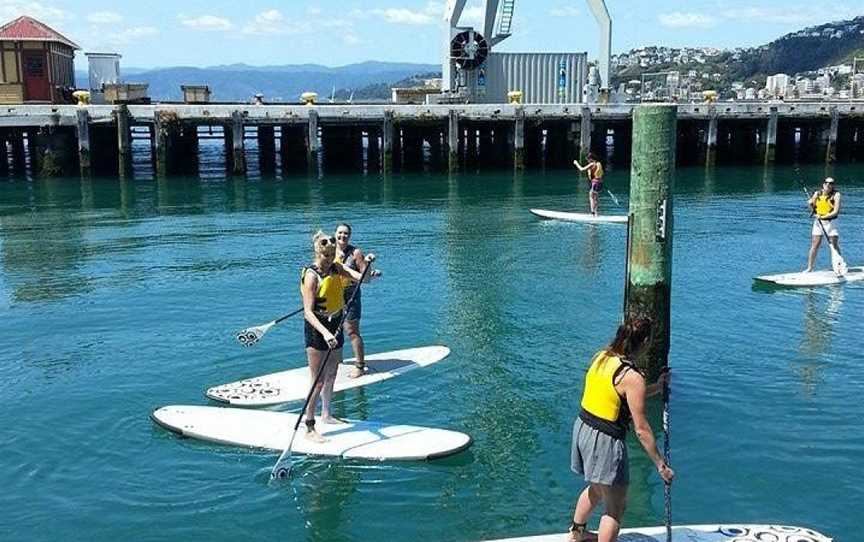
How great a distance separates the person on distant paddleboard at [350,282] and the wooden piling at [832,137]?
40223mm

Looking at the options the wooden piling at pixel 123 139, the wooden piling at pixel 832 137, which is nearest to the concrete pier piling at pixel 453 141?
the wooden piling at pixel 123 139

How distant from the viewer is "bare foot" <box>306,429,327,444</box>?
32.9 feet

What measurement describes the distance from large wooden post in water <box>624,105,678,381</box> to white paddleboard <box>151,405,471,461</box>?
9.22 feet

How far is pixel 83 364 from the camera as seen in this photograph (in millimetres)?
13469

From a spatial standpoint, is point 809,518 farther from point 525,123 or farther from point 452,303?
point 525,123

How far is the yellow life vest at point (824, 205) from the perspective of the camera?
17.9 meters

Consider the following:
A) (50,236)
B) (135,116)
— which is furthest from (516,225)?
(135,116)

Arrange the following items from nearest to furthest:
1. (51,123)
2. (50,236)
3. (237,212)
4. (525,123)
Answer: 1. (50,236)
2. (237,212)
3. (51,123)
4. (525,123)

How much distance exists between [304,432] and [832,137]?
1695 inches

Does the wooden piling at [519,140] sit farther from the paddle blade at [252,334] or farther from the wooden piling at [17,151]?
the paddle blade at [252,334]

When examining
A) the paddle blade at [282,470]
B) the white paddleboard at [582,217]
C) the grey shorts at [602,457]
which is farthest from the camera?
the white paddleboard at [582,217]

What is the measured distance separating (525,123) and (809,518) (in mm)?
36249

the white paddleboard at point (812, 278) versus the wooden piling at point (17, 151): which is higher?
the wooden piling at point (17, 151)

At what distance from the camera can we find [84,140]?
128 ft
